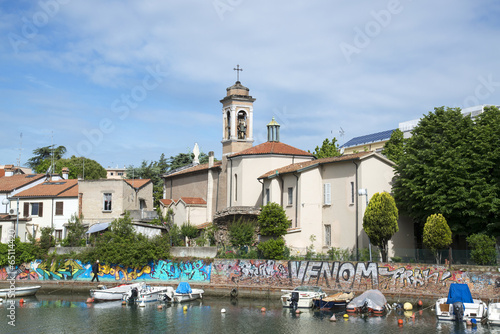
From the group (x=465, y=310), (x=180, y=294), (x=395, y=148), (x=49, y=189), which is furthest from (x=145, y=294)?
(x=395, y=148)

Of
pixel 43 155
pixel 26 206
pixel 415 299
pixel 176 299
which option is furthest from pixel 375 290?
pixel 43 155

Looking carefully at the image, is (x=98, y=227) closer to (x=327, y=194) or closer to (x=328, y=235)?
(x=328, y=235)

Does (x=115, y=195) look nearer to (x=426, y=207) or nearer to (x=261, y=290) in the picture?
(x=261, y=290)

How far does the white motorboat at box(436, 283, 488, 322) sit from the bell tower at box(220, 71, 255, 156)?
28996 mm

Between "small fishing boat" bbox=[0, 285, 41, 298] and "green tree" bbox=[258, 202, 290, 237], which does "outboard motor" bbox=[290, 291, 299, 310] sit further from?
"small fishing boat" bbox=[0, 285, 41, 298]

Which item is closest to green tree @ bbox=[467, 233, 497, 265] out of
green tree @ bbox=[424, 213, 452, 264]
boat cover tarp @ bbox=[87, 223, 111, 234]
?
green tree @ bbox=[424, 213, 452, 264]

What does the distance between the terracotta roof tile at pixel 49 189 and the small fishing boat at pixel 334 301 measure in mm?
32611

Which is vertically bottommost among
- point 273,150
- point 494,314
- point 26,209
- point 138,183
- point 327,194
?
point 494,314

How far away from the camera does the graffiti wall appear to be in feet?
154

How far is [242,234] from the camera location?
4716cm

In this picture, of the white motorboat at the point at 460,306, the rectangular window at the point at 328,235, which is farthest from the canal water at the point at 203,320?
the rectangular window at the point at 328,235

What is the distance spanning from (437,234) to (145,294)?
2180 cm

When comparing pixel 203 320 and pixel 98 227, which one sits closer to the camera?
pixel 203 320

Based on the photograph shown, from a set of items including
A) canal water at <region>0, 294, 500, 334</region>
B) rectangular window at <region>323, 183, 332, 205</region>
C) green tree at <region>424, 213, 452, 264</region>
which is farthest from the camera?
rectangular window at <region>323, 183, 332, 205</region>
